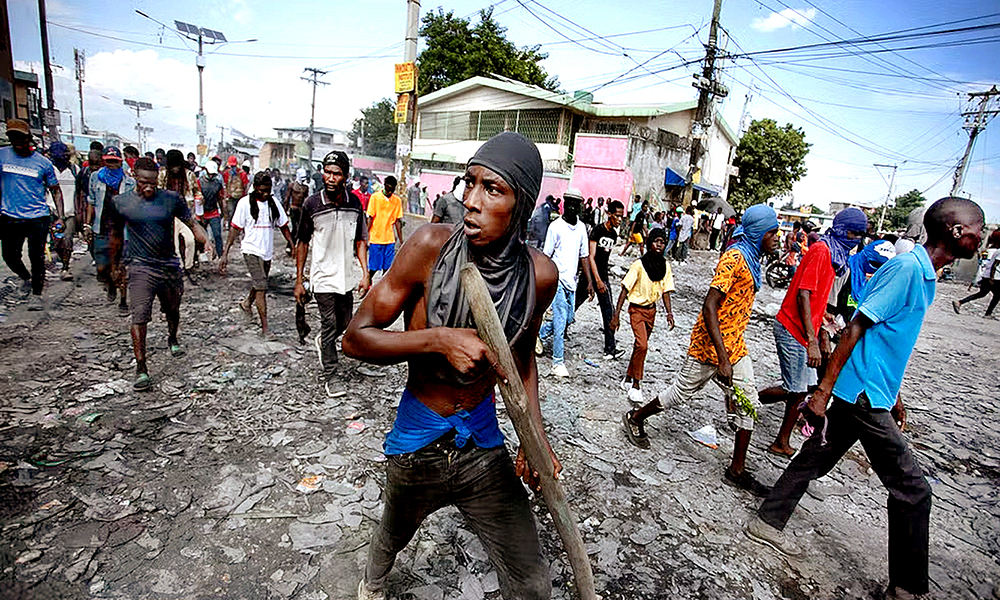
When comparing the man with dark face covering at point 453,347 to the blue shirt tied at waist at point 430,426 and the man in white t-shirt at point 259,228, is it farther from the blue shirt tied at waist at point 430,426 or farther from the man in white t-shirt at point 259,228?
the man in white t-shirt at point 259,228

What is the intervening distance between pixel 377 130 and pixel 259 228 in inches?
2002

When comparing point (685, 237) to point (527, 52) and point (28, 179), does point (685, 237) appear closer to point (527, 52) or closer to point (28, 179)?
point (28, 179)

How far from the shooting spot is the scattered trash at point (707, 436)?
4.24 meters

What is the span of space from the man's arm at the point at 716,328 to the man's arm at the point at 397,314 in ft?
7.95

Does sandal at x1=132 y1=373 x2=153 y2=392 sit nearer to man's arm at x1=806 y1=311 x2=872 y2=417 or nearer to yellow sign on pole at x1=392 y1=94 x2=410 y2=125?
man's arm at x1=806 y1=311 x2=872 y2=417

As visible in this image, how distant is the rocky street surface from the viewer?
2.46 metres

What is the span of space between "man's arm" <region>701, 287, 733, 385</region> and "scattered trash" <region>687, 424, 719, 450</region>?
3.41 ft

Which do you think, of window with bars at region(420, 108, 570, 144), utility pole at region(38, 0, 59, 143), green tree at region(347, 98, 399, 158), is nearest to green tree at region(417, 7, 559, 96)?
window with bars at region(420, 108, 570, 144)

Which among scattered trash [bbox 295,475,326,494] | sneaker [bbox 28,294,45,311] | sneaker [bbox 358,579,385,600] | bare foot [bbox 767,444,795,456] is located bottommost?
scattered trash [bbox 295,475,326,494]

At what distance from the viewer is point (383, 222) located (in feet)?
23.4

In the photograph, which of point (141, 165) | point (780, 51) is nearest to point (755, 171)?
point (780, 51)

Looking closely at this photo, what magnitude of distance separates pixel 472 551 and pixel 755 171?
34.4m

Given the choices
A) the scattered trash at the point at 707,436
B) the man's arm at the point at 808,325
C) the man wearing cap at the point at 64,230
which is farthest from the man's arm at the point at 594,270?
the man wearing cap at the point at 64,230

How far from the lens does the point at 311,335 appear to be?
6.02 metres
